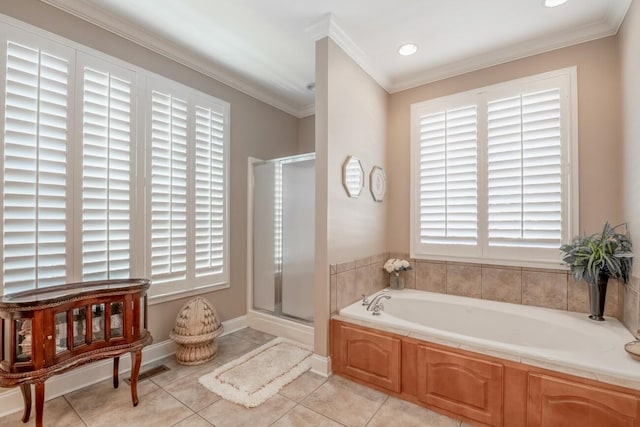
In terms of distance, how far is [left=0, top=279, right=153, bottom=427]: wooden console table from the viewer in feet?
5.21

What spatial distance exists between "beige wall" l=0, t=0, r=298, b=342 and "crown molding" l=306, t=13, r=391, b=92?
133 cm

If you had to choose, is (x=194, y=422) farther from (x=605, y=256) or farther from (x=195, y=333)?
(x=605, y=256)

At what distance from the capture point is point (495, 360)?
176 cm

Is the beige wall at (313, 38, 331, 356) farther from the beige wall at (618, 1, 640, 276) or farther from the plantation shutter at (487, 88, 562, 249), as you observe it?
the beige wall at (618, 1, 640, 276)

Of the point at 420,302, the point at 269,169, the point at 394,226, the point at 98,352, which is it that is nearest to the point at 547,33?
the point at 394,226

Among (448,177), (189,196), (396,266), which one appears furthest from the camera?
(396,266)

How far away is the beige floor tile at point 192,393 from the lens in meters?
2.01

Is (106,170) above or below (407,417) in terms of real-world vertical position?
above

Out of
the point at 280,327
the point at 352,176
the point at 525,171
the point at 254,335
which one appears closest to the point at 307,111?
the point at 352,176

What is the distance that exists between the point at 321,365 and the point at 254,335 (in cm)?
108

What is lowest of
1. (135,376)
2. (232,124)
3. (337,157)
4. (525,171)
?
(135,376)

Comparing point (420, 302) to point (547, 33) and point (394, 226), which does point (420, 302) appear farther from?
point (547, 33)

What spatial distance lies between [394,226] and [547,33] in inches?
85.6

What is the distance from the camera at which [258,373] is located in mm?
2393
